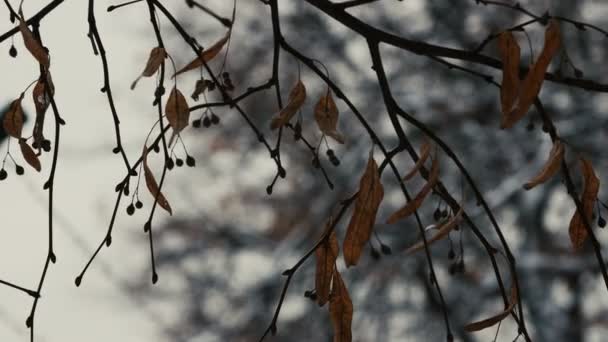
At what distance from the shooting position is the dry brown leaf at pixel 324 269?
1.33ft

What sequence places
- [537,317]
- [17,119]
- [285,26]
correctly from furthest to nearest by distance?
1. [285,26]
2. [537,317]
3. [17,119]

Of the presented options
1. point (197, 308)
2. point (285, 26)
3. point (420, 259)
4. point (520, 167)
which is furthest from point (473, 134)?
point (197, 308)

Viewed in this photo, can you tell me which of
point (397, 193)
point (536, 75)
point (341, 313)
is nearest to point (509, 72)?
point (536, 75)

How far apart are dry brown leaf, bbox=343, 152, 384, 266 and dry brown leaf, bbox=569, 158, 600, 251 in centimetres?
9

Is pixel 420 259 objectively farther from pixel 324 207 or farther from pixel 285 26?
pixel 285 26

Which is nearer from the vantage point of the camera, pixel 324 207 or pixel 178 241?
pixel 324 207

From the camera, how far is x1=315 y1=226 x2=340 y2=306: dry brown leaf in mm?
407

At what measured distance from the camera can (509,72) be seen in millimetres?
373

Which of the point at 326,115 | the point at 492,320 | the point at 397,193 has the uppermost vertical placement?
the point at 397,193

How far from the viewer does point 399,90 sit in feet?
8.00

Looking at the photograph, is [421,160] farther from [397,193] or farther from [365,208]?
[397,193]

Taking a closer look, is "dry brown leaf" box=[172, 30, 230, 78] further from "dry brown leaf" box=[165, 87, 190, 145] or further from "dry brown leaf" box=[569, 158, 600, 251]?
"dry brown leaf" box=[569, 158, 600, 251]

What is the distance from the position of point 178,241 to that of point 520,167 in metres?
0.95

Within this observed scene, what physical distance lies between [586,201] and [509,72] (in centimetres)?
8
